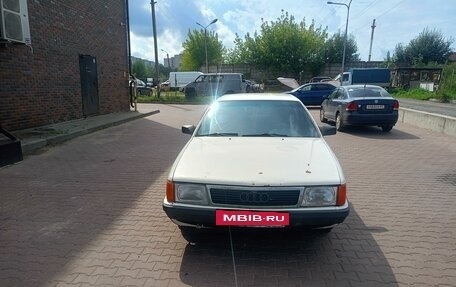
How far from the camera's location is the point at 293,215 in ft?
9.32

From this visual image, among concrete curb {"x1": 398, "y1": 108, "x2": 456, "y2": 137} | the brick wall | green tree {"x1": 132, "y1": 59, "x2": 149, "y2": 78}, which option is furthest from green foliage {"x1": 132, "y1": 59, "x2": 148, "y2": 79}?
concrete curb {"x1": 398, "y1": 108, "x2": 456, "y2": 137}

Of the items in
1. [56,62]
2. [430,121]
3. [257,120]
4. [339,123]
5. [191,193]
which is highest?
[56,62]

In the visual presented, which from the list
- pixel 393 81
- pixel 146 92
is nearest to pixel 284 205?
pixel 146 92

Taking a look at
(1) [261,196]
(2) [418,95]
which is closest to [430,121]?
(1) [261,196]

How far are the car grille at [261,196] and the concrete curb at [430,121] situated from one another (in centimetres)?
898

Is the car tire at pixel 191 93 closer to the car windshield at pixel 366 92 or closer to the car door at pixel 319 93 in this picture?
the car door at pixel 319 93

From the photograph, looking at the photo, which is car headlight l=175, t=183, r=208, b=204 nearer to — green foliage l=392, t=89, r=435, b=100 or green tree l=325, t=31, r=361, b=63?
green foliage l=392, t=89, r=435, b=100

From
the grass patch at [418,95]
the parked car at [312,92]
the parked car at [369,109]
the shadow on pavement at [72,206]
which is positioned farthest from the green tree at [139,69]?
the shadow on pavement at [72,206]

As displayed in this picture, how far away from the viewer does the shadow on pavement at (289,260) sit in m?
2.85

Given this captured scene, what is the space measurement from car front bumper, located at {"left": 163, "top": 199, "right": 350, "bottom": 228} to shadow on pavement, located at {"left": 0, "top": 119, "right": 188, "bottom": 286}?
766mm

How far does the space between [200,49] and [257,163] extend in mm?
50526

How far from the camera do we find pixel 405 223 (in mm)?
3990

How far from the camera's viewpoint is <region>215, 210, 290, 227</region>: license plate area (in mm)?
2834

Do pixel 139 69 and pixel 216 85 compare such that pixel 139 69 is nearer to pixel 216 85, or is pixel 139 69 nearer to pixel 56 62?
pixel 216 85
